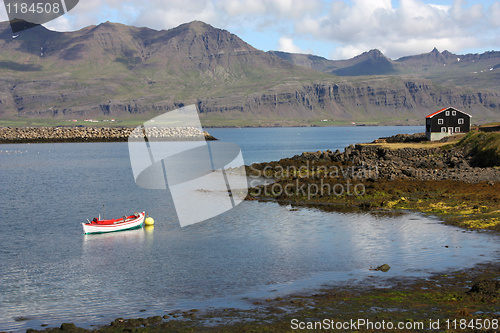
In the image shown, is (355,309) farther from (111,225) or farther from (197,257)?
(111,225)

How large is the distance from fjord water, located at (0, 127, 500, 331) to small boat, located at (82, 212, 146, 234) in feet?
2.70

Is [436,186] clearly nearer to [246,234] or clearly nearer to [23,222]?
[246,234]

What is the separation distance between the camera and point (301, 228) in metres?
39.3

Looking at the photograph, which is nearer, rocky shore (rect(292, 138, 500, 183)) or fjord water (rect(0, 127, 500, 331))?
fjord water (rect(0, 127, 500, 331))

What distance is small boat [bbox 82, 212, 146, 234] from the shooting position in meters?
38.9

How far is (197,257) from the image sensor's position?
3108cm

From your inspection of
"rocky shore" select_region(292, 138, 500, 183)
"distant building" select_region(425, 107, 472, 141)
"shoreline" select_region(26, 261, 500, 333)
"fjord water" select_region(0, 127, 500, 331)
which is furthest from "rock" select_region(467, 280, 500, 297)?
"distant building" select_region(425, 107, 472, 141)

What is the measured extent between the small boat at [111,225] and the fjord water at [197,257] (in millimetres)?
822

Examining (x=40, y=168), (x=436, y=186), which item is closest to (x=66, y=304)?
(x=436, y=186)

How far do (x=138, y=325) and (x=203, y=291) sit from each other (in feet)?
17.4

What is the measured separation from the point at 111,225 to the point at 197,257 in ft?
38.4

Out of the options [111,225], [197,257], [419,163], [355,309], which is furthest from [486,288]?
[419,163]

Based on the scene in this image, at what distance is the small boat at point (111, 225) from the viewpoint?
38.9 meters

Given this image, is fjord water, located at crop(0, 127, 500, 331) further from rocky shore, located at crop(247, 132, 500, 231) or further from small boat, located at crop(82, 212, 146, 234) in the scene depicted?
rocky shore, located at crop(247, 132, 500, 231)
